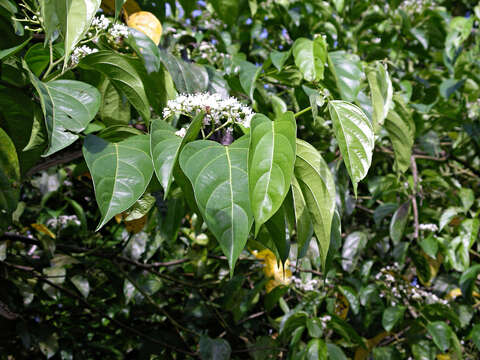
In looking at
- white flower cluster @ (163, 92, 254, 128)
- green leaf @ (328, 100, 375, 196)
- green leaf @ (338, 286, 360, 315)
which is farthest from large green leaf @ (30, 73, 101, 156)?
green leaf @ (338, 286, 360, 315)

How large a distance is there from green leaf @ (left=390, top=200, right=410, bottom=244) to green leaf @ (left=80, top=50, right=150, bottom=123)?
122 centimetres

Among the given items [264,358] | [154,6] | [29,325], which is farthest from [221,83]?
[29,325]

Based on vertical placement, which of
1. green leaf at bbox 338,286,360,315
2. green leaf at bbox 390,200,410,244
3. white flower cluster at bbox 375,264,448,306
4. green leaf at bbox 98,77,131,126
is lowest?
white flower cluster at bbox 375,264,448,306

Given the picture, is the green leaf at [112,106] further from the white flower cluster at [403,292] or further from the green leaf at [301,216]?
the white flower cluster at [403,292]

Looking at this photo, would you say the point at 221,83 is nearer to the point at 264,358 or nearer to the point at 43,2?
the point at 43,2

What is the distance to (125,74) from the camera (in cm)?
86

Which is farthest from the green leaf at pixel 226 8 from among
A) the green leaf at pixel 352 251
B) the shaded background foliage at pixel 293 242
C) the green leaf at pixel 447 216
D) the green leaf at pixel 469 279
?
the green leaf at pixel 469 279

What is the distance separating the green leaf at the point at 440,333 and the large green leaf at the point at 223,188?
1.32 metres

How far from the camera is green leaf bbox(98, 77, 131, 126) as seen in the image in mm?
1071

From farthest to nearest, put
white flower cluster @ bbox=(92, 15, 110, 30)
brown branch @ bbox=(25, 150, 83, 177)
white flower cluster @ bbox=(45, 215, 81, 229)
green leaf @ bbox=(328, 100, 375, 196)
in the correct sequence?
white flower cluster @ bbox=(45, 215, 81, 229)
brown branch @ bbox=(25, 150, 83, 177)
white flower cluster @ bbox=(92, 15, 110, 30)
green leaf @ bbox=(328, 100, 375, 196)

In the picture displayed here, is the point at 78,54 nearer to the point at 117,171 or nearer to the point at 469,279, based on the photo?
the point at 117,171

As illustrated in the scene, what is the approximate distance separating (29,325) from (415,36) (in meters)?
2.21

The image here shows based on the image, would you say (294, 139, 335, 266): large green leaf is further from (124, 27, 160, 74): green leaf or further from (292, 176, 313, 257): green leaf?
(124, 27, 160, 74): green leaf

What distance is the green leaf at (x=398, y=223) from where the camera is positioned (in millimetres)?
1773
